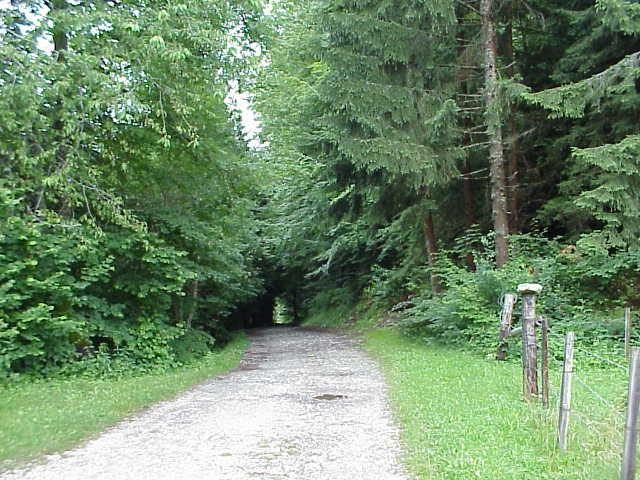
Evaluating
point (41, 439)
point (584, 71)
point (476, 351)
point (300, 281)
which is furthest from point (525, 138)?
point (300, 281)

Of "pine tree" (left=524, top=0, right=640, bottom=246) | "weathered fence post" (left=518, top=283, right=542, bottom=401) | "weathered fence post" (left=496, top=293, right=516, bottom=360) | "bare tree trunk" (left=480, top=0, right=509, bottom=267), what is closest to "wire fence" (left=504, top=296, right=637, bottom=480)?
"weathered fence post" (left=518, top=283, right=542, bottom=401)

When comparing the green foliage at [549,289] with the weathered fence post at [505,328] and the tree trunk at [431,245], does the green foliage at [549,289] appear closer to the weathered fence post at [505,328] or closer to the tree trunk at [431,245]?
the weathered fence post at [505,328]

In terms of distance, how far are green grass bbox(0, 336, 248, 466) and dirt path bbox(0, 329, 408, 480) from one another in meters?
0.29

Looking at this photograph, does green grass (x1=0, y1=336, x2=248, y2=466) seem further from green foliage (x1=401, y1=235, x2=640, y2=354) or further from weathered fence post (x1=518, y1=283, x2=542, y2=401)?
green foliage (x1=401, y1=235, x2=640, y2=354)

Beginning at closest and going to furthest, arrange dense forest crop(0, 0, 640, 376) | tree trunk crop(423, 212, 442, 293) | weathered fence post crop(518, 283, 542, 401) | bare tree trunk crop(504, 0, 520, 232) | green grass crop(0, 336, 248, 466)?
green grass crop(0, 336, 248, 466) → weathered fence post crop(518, 283, 542, 401) → dense forest crop(0, 0, 640, 376) → bare tree trunk crop(504, 0, 520, 232) → tree trunk crop(423, 212, 442, 293)

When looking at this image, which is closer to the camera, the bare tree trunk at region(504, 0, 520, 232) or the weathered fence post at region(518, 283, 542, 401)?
the weathered fence post at region(518, 283, 542, 401)

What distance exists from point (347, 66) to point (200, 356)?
23.8ft

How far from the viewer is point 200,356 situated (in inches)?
533

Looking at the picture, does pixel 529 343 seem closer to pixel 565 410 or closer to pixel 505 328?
pixel 565 410

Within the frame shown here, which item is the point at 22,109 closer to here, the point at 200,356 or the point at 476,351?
the point at 200,356

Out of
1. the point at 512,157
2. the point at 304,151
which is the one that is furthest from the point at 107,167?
the point at 512,157

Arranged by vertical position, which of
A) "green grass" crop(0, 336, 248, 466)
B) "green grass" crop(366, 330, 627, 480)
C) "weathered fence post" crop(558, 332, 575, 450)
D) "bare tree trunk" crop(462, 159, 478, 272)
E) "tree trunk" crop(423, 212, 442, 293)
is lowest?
"green grass" crop(0, 336, 248, 466)

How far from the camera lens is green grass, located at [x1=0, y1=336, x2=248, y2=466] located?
6.09 m

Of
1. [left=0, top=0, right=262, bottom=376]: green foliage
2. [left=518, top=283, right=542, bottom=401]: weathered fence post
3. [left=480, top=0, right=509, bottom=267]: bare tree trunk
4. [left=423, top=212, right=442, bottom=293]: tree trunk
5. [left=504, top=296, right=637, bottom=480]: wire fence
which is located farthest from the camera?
[left=423, top=212, right=442, bottom=293]: tree trunk
